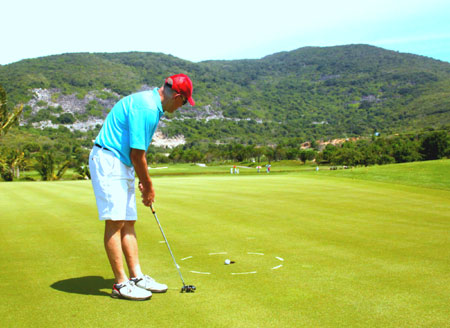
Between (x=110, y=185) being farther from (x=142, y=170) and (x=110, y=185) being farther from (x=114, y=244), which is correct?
(x=114, y=244)

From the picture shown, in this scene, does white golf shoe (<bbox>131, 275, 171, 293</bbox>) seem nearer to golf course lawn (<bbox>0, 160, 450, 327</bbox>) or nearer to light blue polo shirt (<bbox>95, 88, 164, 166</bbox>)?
golf course lawn (<bbox>0, 160, 450, 327</bbox>)

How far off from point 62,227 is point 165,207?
12.3 ft

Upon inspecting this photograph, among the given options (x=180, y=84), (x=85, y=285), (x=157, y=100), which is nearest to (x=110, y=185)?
(x=157, y=100)

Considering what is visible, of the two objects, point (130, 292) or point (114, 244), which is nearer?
point (130, 292)

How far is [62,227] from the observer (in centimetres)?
910

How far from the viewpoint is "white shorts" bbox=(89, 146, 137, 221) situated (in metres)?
4.66

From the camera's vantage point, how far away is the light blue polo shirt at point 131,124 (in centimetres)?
460

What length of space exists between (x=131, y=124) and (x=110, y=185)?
69 centimetres

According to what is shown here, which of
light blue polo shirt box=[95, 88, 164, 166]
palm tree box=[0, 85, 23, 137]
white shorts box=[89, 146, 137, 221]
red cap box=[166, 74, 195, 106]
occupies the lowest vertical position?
white shorts box=[89, 146, 137, 221]

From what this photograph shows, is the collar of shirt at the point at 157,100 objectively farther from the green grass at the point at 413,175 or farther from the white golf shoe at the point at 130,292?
the green grass at the point at 413,175

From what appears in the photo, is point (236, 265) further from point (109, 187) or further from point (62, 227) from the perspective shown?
point (62, 227)

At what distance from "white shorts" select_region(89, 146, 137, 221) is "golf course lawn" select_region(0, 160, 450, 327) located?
88cm

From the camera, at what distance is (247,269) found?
5.57 m

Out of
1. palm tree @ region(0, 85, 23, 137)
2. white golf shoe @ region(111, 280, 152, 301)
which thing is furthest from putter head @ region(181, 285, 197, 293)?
palm tree @ region(0, 85, 23, 137)
